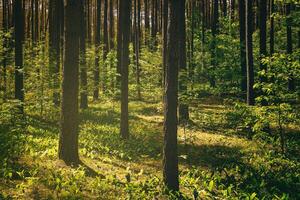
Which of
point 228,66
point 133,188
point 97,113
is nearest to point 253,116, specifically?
point 133,188

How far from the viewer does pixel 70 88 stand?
37.0ft

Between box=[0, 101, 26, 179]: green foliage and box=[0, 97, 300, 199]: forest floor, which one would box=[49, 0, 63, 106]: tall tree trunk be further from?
box=[0, 101, 26, 179]: green foliage

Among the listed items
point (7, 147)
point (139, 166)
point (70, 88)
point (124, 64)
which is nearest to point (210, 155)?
point (139, 166)

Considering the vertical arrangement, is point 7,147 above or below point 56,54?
below

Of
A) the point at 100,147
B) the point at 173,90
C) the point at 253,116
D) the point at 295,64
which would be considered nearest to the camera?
the point at 173,90

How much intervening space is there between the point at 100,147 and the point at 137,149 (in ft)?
5.35

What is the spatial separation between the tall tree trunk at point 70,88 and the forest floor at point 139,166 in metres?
0.52

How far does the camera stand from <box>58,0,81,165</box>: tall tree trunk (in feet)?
36.4

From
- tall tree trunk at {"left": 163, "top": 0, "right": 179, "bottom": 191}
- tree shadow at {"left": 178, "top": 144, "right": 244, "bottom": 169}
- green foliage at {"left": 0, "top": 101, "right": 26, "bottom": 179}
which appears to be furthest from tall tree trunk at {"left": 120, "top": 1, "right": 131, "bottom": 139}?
tall tree trunk at {"left": 163, "top": 0, "right": 179, "bottom": 191}

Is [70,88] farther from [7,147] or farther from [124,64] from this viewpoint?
[124,64]

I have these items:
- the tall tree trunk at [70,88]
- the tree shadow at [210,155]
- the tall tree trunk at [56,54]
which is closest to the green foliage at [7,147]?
the tall tree trunk at [70,88]

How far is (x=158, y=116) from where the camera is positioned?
73.7ft

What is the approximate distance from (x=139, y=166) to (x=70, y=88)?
4069mm

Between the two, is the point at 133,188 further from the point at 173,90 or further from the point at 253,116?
the point at 253,116
